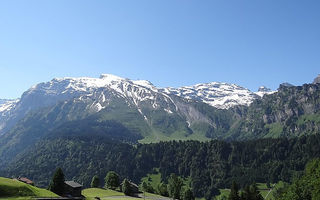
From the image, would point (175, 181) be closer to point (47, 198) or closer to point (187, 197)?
point (187, 197)

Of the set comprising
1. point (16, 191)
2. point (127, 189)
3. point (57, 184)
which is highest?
point (16, 191)

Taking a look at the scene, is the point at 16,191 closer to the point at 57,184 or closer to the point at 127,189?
the point at 57,184

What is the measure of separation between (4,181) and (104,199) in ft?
163

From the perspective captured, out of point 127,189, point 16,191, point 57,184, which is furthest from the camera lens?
A: point 127,189

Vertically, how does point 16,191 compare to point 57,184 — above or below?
above

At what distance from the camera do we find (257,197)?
159m

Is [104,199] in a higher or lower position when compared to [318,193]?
lower

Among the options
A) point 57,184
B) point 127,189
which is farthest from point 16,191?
point 127,189

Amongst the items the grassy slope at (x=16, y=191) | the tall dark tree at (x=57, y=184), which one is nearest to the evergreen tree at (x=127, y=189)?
the tall dark tree at (x=57, y=184)

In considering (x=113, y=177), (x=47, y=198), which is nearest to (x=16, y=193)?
(x=47, y=198)

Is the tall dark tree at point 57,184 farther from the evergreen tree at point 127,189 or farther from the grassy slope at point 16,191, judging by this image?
the evergreen tree at point 127,189

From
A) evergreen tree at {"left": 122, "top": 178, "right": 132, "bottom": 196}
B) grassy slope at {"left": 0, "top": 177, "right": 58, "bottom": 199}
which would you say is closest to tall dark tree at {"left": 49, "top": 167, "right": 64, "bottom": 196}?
grassy slope at {"left": 0, "top": 177, "right": 58, "bottom": 199}

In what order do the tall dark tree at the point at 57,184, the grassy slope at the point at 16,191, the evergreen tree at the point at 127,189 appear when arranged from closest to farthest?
the grassy slope at the point at 16,191 < the tall dark tree at the point at 57,184 < the evergreen tree at the point at 127,189

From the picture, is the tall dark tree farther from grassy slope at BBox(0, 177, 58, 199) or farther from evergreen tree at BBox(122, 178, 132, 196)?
evergreen tree at BBox(122, 178, 132, 196)
